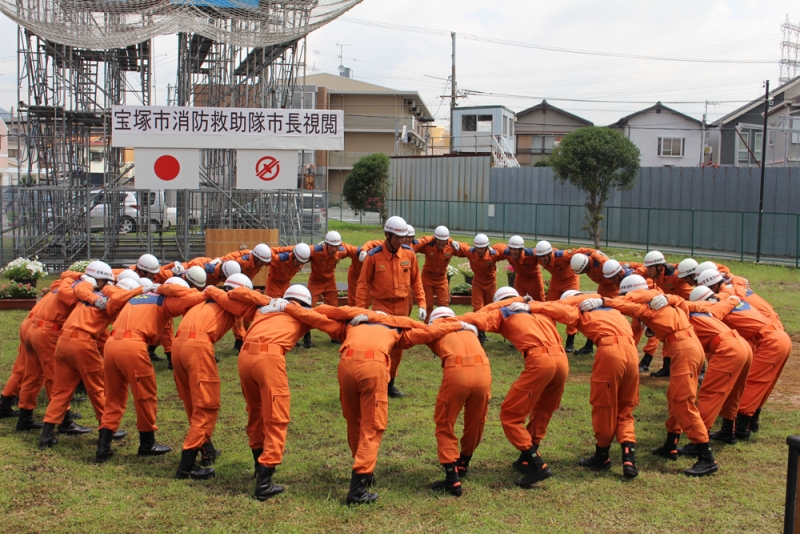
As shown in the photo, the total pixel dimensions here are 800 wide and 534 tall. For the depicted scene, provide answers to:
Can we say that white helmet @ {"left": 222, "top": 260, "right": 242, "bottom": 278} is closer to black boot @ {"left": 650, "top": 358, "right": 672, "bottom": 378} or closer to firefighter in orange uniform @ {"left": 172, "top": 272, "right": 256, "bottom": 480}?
firefighter in orange uniform @ {"left": 172, "top": 272, "right": 256, "bottom": 480}

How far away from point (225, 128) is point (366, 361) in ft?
48.0

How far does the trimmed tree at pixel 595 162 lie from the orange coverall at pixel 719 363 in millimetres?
19207

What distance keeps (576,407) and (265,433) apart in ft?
14.0

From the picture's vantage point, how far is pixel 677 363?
7367 millimetres

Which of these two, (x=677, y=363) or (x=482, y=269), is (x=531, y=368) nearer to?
(x=677, y=363)

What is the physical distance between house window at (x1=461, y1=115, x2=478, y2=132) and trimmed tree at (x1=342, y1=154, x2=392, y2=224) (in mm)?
10532

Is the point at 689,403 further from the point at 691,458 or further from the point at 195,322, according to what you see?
the point at 195,322

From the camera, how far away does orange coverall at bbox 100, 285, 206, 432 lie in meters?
7.12

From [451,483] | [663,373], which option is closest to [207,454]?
[451,483]

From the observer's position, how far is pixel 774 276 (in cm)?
2077

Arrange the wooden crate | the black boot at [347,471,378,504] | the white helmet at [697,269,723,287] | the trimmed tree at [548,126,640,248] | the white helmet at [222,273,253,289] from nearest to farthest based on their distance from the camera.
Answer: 1. the black boot at [347,471,378,504]
2. the white helmet at [222,273,253,289]
3. the white helmet at [697,269,723,287]
4. the wooden crate
5. the trimmed tree at [548,126,640,248]

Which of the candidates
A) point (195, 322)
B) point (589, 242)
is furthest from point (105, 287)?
point (589, 242)

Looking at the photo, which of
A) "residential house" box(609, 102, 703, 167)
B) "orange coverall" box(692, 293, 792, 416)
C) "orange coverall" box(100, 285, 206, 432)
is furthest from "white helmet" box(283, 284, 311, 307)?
"residential house" box(609, 102, 703, 167)

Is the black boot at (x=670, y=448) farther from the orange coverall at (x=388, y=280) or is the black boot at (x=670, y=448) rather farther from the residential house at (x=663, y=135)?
the residential house at (x=663, y=135)
